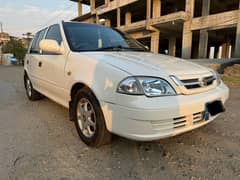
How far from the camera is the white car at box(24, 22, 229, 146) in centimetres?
195

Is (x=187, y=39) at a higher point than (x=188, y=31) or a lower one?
lower

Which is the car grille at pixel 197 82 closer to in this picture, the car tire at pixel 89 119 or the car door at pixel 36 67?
the car tire at pixel 89 119

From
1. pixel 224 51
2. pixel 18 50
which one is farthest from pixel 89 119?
pixel 18 50

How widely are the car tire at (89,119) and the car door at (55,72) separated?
14.8 inches

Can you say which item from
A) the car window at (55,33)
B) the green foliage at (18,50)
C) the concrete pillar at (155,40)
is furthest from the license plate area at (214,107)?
the green foliage at (18,50)

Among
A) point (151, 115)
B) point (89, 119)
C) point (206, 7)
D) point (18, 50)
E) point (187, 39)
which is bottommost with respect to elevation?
point (89, 119)

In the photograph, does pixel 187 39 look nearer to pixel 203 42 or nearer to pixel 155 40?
pixel 203 42

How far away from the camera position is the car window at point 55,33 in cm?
316

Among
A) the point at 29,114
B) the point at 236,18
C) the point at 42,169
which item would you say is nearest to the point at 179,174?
the point at 42,169

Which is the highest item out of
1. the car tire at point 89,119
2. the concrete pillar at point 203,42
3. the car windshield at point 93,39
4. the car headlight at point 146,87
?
the concrete pillar at point 203,42

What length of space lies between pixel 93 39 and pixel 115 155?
5.89 ft

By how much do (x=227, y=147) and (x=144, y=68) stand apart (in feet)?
4.76

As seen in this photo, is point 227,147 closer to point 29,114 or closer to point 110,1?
point 29,114

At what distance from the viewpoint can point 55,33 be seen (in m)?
3.38
